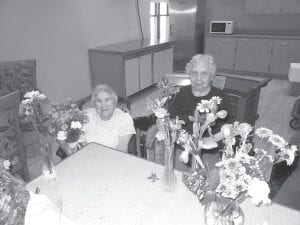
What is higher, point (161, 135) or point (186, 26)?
→ point (186, 26)

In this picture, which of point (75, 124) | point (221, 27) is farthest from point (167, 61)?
point (75, 124)

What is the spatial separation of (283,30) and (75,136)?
5992 millimetres

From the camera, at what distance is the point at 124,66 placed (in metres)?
4.23

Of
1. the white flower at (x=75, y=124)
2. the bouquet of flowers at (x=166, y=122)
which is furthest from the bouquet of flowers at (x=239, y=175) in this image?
the white flower at (x=75, y=124)

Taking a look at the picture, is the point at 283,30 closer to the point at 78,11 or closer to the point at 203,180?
the point at 78,11

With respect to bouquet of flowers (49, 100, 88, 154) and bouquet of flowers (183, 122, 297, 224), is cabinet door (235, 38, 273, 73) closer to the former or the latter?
bouquet of flowers (49, 100, 88, 154)

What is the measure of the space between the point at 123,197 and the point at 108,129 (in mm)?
744

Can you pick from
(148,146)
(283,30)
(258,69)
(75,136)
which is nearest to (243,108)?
(148,146)

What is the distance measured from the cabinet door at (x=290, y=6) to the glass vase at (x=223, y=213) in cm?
578

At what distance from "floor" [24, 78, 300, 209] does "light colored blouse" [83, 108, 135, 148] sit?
1.00 metres

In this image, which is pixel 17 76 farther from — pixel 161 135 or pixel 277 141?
pixel 277 141

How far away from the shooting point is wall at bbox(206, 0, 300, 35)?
5.86 meters

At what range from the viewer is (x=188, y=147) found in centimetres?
105

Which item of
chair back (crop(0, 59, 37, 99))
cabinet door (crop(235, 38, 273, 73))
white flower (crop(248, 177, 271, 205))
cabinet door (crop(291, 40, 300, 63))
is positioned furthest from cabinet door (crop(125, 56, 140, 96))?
white flower (crop(248, 177, 271, 205))
